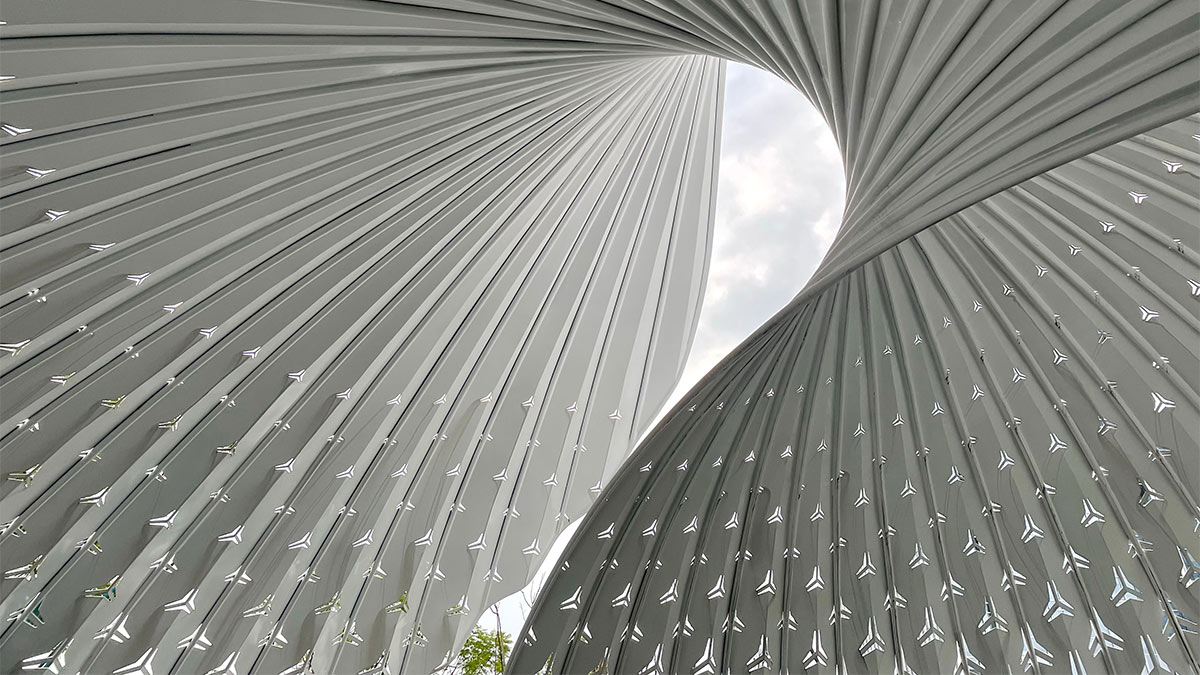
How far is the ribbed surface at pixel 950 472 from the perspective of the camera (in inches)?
446

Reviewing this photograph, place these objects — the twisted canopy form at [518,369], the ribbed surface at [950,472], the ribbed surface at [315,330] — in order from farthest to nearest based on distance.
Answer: the ribbed surface at [950,472], the ribbed surface at [315,330], the twisted canopy form at [518,369]

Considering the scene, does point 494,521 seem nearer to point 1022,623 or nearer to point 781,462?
point 781,462

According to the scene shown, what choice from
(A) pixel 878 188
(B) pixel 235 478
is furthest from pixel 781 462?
(B) pixel 235 478

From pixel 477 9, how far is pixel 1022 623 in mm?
12129

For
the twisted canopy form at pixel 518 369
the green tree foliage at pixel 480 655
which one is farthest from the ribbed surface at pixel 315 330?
the green tree foliage at pixel 480 655

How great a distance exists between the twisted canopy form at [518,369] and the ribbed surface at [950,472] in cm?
5

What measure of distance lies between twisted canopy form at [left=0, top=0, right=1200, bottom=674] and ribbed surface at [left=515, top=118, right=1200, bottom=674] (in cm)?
5

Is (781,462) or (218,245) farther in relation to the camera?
(781,462)

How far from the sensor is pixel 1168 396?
11.4 m

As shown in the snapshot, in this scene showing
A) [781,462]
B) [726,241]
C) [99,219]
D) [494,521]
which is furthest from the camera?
[726,241]

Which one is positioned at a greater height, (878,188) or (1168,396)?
(1168,396)

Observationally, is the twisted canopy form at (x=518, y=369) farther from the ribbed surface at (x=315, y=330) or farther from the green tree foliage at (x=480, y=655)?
the green tree foliage at (x=480, y=655)

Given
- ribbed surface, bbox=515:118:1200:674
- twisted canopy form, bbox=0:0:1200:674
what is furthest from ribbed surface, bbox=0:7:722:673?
ribbed surface, bbox=515:118:1200:674

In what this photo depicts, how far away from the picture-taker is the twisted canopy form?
10.4 metres
